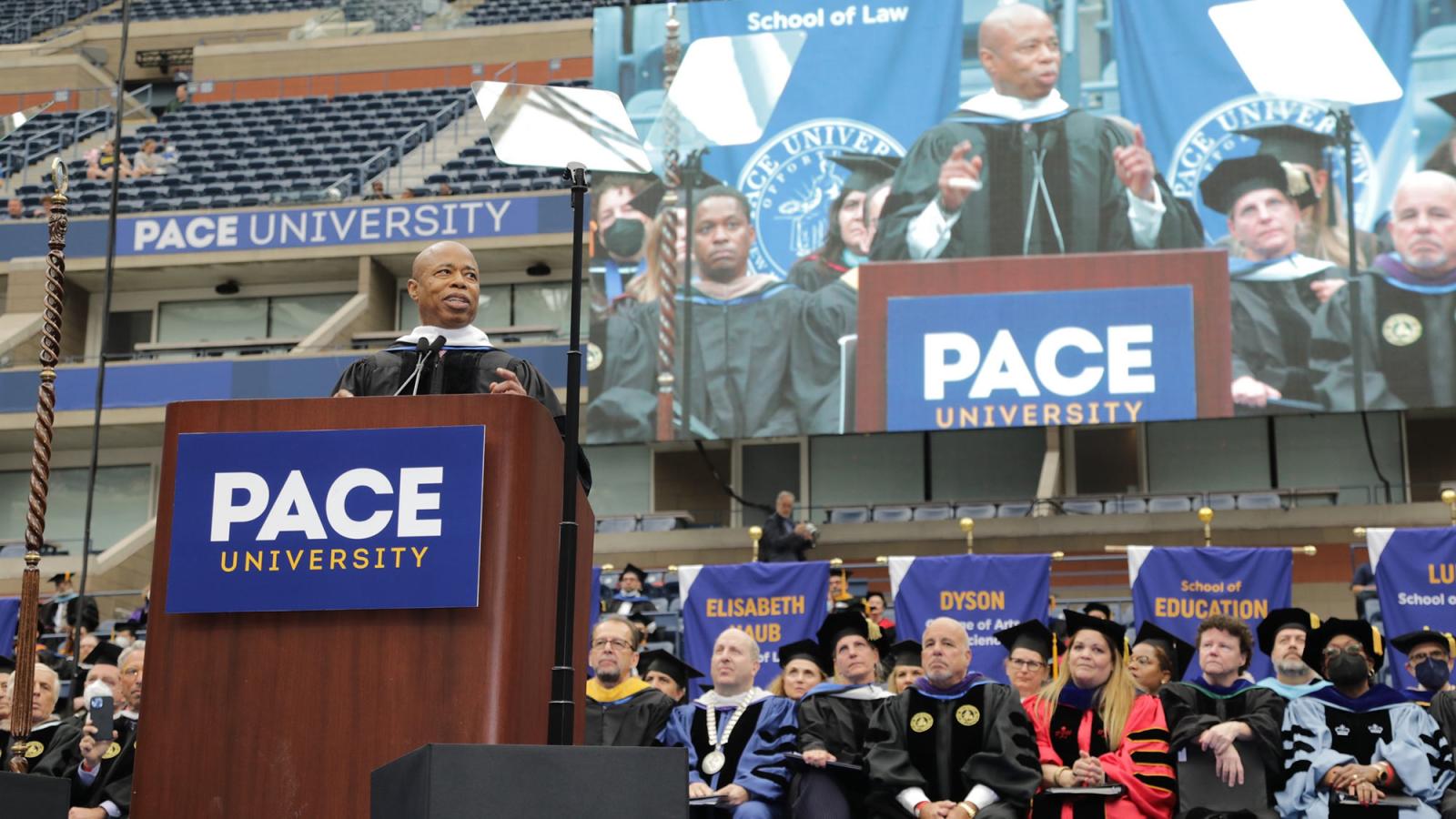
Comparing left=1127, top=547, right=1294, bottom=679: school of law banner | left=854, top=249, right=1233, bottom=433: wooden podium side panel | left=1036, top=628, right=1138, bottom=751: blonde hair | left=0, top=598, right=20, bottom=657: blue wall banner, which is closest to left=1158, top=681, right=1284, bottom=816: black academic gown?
left=1036, top=628, right=1138, bottom=751: blonde hair

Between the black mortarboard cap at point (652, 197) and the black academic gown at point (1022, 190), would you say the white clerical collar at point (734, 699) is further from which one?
the black mortarboard cap at point (652, 197)

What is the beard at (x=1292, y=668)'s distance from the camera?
7.93 metres

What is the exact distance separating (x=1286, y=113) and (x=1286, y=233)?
115 centimetres

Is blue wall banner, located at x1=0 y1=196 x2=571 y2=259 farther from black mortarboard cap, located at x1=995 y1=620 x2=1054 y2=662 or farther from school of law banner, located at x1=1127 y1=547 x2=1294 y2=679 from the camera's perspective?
black mortarboard cap, located at x1=995 y1=620 x2=1054 y2=662

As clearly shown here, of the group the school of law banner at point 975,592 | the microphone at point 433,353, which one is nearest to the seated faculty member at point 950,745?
the microphone at point 433,353

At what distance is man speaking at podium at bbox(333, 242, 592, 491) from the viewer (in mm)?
4680

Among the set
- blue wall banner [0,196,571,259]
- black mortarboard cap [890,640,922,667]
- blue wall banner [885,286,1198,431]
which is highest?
blue wall banner [0,196,571,259]

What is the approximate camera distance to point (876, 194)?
17141mm

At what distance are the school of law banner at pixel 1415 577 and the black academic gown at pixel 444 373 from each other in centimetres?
922

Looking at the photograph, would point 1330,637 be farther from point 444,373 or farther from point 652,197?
point 652,197

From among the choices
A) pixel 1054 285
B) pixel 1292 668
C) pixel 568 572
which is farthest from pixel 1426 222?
pixel 568 572

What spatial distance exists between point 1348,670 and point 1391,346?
9.16 metres

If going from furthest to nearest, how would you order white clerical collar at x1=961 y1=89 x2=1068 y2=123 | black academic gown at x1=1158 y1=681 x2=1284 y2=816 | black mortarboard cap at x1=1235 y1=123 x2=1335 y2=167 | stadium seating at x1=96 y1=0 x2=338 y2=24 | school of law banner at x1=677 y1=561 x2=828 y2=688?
stadium seating at x1=96 y1=0 x2=338 y2=24, white clerical collar at x1=961 y1=89 x2=1068 y2=123, black mortarboard cap at x1=1235 y1=123 x2=1335 y2=167, school of law banner at x1=677 y1=561 x2=828 y2=688, black academic gown at x1=1158 y1=681 x2=1284 y2=816

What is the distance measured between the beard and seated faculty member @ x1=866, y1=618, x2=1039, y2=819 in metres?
1.50
